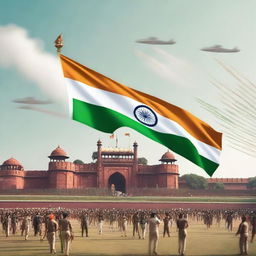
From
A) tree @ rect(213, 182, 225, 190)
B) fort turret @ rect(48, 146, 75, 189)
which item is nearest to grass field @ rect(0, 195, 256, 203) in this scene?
fort turret @ rect(48, 146, 75, 189)

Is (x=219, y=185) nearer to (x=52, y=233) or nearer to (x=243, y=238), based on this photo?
(x=243, y=238)

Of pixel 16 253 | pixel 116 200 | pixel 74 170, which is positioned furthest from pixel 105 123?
pixel 74 170

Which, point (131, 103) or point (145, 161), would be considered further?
point (145, 161)

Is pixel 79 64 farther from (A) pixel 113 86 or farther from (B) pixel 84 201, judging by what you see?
(B) pixel 84 201

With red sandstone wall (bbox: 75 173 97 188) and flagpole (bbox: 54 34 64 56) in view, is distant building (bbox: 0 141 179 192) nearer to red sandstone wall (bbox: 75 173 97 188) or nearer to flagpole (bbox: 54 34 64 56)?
red sandstone wall (bbox: 75 173 97 188)

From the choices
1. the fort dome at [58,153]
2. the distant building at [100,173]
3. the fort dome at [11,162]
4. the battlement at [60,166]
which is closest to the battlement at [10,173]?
the distant building at [100,173]

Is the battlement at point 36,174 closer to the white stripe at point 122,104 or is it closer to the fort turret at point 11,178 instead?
the fort turret at point 11,178

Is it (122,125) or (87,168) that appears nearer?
(122,125)

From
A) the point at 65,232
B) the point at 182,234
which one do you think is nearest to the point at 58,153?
the point at 65,232
